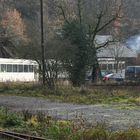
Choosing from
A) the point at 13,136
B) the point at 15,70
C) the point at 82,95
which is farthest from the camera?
the point at 15,70

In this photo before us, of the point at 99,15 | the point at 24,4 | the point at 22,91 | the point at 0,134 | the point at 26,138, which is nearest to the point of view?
the point at 26,138

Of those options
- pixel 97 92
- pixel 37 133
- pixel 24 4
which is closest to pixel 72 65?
pixel 97 92

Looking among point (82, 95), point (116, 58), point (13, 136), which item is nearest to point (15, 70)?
point (116, 58)

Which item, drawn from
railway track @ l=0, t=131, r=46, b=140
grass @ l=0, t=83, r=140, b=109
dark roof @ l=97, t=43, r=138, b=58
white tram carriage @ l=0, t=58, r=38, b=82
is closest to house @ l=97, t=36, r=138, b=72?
dark roof @ l=97, t=43, r=138, b=58

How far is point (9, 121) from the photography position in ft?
55.6

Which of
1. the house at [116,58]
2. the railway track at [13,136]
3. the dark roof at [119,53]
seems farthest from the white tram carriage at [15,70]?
the railway track at [13,136]

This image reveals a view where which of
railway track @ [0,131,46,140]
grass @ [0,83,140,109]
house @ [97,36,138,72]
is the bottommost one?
grass @ [0,83,140,109]

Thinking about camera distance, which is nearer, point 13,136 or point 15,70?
point 13,136

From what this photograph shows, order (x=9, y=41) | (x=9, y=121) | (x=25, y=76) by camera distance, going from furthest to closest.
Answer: (x=9, y=41) < (x=25, y=76) < (x=9, y=121)

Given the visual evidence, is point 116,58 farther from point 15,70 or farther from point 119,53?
point 15,70

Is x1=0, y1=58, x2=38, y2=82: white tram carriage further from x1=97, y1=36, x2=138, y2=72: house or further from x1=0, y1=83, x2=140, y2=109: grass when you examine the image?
x1=0, y1=83, x2=140, y2=109: grass

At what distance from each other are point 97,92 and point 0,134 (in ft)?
56.4

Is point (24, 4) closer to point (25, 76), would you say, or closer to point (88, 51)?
point (25, 76)

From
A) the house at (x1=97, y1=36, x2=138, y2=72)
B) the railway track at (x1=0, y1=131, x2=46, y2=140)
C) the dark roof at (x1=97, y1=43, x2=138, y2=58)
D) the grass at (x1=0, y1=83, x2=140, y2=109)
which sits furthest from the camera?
the dark roof at (x1=97, y1=43, x2=138, y2=58)
